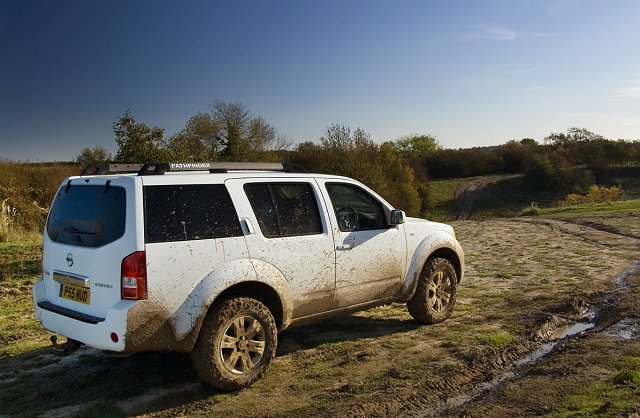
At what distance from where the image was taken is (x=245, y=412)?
4.29m

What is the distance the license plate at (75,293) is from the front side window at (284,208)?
5.26ft

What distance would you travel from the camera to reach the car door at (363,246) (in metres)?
5.70

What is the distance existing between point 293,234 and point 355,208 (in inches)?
40.8

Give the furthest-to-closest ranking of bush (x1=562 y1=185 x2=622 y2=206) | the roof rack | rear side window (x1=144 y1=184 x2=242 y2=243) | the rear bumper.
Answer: bush (x1=562 y1=185 x2=622 y2=206) < the roof rack < rear side window (x1=144 y1=184 x2=242 y2=243) < the rear bumper

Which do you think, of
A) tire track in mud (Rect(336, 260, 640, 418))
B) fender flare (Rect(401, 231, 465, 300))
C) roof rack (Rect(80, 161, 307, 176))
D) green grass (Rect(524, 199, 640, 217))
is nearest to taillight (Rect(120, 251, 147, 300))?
roof rack (Rect(80, 161, 307, 176))

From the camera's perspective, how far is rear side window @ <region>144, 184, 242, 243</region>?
4.40 meters

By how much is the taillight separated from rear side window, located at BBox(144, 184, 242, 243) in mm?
183

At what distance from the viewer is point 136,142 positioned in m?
12.5

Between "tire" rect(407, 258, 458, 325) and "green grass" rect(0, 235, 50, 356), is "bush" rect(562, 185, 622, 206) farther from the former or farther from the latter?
"green grass" rect(0, 235, 50, 356)

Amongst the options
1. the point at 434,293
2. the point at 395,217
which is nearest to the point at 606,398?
the point at 434,293

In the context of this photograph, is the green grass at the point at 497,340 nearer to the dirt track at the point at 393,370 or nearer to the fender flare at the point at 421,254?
the dirt track at the point at 393,370

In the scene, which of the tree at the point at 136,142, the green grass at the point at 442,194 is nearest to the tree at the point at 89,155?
the tree at the point at 136,142

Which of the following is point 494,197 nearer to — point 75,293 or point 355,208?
point 355,208

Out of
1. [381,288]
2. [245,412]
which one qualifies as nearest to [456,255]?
[381,288]
